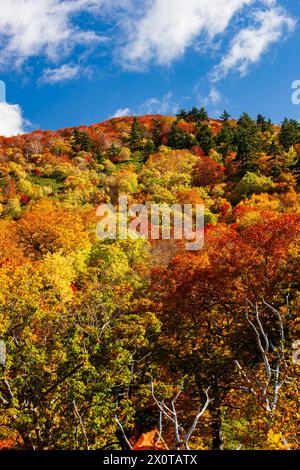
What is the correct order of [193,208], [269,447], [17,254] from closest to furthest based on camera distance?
[269,447]
[17,254]
[193,208]

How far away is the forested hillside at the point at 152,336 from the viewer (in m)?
13.7

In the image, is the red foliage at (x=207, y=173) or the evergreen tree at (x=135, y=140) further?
the evergreen tree at (x=135, y=140)

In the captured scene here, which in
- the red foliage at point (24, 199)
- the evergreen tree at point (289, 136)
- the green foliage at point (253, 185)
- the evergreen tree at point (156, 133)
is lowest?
the red foliage at point (24, 199)

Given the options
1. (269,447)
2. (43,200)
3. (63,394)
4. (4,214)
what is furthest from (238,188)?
(269,447)

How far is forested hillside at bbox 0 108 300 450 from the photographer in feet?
45.0

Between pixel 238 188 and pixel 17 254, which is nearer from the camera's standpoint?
pixel 17 254

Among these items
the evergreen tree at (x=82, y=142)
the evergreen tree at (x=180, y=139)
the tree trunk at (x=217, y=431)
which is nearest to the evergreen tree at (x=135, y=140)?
the evergreen tree at (x=180, y=139)

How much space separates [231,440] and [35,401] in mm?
10882

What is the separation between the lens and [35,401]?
1446cm

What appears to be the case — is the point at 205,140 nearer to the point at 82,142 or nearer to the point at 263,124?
the point at 263,124

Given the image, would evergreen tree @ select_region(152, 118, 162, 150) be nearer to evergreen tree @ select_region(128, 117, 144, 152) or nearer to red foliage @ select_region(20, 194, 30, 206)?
evergreen tree @ select_region(128, 117, 144, 152)

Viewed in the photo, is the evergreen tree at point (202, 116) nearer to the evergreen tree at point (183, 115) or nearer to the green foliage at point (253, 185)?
the evergreen tree at point (183, 115)

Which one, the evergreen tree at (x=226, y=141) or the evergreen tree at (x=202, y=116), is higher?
the evergreen tree at (x=202, y=116)

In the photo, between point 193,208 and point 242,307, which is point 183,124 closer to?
point 193,208
